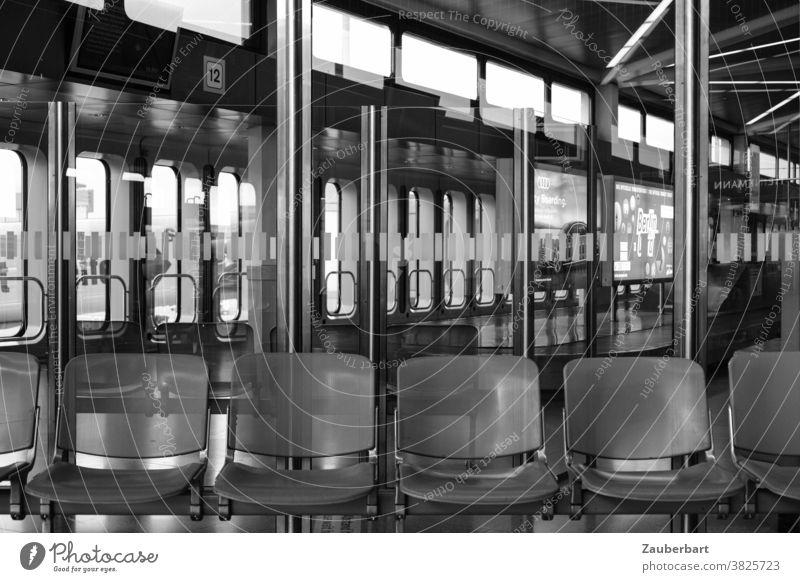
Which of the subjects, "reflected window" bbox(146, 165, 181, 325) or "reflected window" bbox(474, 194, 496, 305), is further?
"reflected window" bbox(474, 194, 496, 305)

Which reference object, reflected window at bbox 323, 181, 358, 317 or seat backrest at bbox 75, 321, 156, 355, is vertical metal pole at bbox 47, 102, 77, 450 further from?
reflected window at bbox 323, 181, 358, 317

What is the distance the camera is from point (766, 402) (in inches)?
132

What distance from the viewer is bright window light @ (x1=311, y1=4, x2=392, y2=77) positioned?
4020mm

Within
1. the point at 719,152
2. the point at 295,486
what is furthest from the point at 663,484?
the point at 719,152

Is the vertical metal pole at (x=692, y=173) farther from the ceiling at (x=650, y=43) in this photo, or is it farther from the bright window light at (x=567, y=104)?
the bright window light at (x=567, y=104)

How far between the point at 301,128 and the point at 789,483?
2.46 m

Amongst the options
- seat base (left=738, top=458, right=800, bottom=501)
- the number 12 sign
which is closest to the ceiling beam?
seat base (left=738, top=458, right=800, bottom=501)

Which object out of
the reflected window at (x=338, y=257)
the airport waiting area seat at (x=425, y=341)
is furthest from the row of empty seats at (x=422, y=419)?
the airport waiting area seat at (x=425, y=341)

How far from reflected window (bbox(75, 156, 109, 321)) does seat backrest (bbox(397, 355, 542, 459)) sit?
57.7 inches

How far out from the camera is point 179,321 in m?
4.11

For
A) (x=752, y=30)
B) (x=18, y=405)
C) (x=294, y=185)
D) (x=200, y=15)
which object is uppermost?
(x=200, y=15)

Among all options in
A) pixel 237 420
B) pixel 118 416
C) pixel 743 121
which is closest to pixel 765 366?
pixel 743 121

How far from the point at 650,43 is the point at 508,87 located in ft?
2.38

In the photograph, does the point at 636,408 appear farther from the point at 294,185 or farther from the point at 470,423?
the point at 294,185
